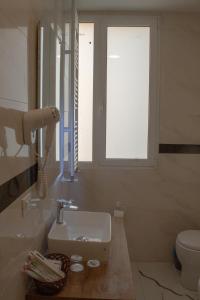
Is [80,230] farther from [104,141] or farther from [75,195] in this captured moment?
[104,141]

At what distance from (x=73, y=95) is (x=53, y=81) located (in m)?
0.42

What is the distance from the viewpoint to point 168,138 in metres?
2.96

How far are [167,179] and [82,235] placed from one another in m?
1.33

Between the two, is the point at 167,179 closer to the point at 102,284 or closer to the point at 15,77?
the point at 102,284

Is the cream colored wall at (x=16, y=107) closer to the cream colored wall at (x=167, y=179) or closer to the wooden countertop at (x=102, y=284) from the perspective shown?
the wooden countertop at (x=102, y=284)

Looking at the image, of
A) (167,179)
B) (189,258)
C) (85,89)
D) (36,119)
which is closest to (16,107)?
(36,119)

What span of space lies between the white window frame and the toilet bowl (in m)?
0.81

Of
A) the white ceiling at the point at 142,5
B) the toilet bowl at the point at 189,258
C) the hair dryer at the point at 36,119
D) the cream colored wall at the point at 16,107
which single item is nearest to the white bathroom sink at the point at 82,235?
the cream colored wall at the point at 16,107

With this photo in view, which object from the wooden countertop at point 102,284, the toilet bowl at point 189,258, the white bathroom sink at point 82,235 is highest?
the white bathroom sink at point 82,235

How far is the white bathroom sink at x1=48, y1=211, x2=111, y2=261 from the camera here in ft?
5.41

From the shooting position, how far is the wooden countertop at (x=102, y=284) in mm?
1317

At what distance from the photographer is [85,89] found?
3.00 m

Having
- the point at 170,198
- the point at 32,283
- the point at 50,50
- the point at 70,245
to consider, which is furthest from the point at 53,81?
the point at 170,198

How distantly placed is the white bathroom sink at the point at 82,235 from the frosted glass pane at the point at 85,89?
3.29 ft
